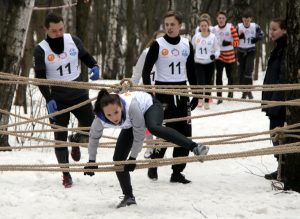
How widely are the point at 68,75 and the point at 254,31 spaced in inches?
239

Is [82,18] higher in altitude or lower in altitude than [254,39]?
higher

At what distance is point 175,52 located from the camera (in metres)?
4.88

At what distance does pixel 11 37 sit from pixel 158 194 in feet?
8.68

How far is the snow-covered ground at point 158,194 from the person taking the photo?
4000mm

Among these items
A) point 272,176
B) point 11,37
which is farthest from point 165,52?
point 11,37

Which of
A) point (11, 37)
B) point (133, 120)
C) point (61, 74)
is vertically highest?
point (11, 37)

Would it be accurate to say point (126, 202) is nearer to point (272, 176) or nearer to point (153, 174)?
point (153, 174)

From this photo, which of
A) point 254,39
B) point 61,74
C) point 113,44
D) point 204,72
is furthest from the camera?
point 113,44

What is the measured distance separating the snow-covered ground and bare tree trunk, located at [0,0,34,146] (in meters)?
0.74

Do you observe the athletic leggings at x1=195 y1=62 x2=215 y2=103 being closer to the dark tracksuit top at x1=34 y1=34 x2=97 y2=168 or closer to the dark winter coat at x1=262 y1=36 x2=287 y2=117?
the dark winter coat at x1=262 y1=36 x2=287 y2=117

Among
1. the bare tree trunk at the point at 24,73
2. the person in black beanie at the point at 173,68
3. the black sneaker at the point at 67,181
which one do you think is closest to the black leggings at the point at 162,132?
the person in black beanie at the point at 173,68

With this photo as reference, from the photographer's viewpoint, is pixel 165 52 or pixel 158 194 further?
pixel 165 52

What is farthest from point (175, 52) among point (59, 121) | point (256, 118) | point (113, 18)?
point (113, 18)

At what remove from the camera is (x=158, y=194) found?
14.9 feet
